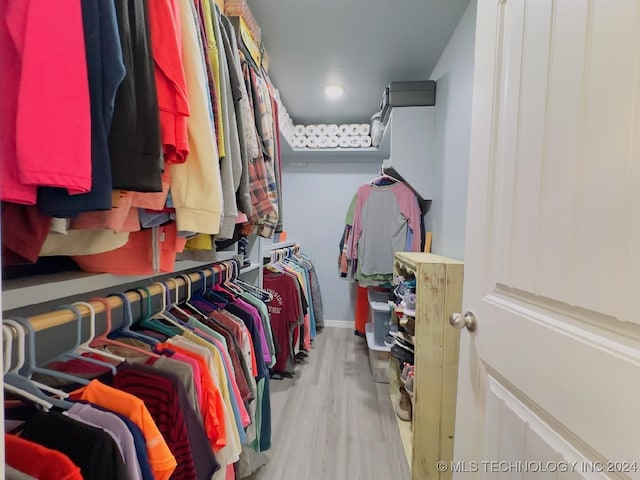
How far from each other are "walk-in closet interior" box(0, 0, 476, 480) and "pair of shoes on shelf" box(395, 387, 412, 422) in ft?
0.04

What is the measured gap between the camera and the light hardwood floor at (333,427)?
1488 mm

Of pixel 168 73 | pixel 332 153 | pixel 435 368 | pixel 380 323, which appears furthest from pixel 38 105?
pixel 332 153

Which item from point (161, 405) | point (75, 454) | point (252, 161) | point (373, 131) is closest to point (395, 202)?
point (373, 131)

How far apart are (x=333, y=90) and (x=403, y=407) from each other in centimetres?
251

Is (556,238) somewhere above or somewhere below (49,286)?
above

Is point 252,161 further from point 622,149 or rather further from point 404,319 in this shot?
point 404,319

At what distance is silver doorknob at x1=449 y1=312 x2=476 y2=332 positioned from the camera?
0.86 meters

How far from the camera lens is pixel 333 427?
1.80 metres

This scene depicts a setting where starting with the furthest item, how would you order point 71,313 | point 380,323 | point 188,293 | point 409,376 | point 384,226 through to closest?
point 380,323 < point 384,226 < point 409,376 < point 188,293 < point 71,313

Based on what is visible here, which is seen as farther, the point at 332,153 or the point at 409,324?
the point at 332,153

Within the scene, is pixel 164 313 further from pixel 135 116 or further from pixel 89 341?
pixel 135 116

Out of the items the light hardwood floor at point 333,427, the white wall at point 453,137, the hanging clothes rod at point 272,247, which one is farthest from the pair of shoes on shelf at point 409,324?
the hanging clothes rod at point 272,247

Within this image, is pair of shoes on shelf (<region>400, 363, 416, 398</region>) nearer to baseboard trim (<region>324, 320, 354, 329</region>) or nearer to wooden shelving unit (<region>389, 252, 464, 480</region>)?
wooden shelving unit (<region>389, 252, 464, 480</region>)

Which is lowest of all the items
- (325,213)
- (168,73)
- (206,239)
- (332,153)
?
(206,239)
